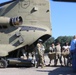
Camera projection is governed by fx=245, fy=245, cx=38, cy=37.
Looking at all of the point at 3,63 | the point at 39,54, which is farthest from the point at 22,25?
the point at 3,63

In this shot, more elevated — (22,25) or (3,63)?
(22,25)

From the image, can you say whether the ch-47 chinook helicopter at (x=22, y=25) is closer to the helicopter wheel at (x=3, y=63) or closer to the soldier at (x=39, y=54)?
the helicopter wheel at (x=3, y=63)

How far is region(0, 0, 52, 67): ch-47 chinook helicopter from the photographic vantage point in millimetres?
14875

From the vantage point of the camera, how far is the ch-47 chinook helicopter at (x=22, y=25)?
1488cm

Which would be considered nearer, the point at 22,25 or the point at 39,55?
the point at 39,55

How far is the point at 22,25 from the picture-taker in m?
15.2

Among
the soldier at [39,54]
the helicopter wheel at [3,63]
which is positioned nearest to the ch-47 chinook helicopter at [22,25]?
the helicopter wheel at [3,63]

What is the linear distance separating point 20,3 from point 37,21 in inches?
63.0

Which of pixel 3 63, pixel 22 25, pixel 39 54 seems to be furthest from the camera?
pixel 22 25

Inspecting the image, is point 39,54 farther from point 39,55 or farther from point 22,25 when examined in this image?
point 22,25

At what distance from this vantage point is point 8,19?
48.5ft

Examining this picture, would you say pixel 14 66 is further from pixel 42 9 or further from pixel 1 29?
pixel 42 9

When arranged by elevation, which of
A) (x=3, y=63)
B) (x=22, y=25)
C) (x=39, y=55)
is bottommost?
(x=3, y=63)

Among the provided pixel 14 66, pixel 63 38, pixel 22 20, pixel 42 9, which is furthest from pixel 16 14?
pixel 63 38
